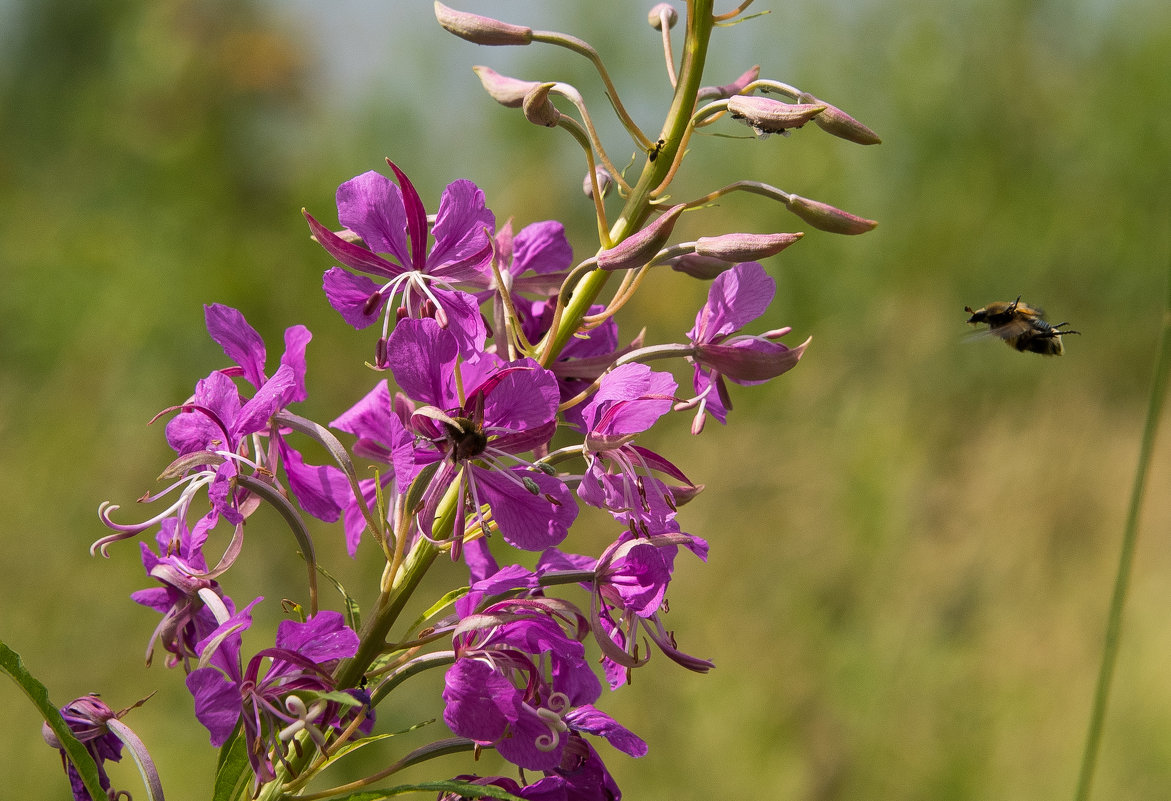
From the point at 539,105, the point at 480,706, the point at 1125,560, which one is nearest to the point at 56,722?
the point at 480,706

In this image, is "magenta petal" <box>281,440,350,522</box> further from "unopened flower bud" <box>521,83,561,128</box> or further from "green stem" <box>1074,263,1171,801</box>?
"green stem" <box>1074,263,1171,801</box>

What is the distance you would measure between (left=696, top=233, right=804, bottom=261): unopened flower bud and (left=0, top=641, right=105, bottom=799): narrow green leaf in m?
1.11

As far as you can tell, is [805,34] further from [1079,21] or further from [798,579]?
[798,579]

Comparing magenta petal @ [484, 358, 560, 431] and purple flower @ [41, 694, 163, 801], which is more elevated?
magenta petal @ [484, 358, 560, 431]

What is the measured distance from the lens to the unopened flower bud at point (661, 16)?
166 cm

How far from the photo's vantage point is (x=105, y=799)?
4.18 feet

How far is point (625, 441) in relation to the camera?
1.37 metres

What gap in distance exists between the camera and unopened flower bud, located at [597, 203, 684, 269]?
128cm

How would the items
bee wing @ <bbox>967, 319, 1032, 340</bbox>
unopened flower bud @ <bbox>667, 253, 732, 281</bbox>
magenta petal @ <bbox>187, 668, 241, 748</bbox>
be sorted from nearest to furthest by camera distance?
magenta petal @ <bbox>187, 668, 241, 748</bbox>
unopened flower bud @ <bbox>667, 253, 732, 281</bbox>
bee wing @ <bbox>967, 319, 1032, 340</bbox>

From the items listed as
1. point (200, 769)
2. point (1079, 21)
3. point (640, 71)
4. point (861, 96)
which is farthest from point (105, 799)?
point (1079, 21)

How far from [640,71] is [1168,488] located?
7.61 meters

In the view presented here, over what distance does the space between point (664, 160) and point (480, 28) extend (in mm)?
389

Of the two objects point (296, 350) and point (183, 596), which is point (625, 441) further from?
point (183, 596)

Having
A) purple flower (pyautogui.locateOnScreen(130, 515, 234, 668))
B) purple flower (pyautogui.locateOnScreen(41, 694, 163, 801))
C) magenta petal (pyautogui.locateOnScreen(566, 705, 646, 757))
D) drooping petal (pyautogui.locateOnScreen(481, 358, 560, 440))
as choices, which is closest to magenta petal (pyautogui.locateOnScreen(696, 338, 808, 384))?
drooping petal (pyautogui.locateOnScreen(481, 358, 560, 440))
